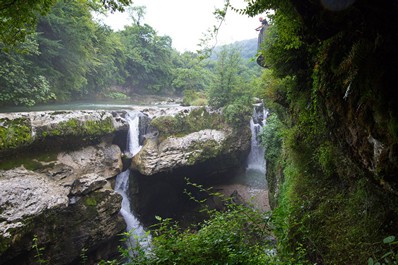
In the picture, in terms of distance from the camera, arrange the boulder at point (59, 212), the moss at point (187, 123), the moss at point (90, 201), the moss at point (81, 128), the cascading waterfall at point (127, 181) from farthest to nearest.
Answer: the moss at point (187, 123)
the cascading waterfall at point (127, 181)
the moss at point (81, 128)
the moss at point (90, 201)
the boulder at point (59, 212)

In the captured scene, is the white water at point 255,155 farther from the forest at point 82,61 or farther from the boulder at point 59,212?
the boulder at point 59,212

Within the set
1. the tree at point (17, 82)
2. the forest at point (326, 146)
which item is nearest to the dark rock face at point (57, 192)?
the tree at point (17, 82)

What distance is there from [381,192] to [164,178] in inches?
467

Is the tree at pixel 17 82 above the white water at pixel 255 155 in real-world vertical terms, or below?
above

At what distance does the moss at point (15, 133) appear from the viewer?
866 centimetres

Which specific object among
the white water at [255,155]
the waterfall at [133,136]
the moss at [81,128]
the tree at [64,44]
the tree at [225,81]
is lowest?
the white water at [255,155]

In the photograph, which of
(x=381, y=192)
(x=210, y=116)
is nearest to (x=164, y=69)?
(x=210, y=116)

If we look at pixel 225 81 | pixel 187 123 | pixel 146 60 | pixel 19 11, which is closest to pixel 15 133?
pixel 19 11

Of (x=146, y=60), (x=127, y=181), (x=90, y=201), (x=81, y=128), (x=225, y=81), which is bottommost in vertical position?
(x=127, y=181)

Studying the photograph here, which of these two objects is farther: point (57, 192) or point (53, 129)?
point (53, 129)

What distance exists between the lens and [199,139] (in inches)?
547

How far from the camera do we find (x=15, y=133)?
9008 mm

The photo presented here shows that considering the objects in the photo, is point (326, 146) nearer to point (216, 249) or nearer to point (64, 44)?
point (216, 249)

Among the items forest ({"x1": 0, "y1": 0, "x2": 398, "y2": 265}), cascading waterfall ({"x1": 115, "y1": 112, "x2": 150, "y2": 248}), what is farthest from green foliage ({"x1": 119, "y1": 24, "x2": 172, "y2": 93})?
forest ({"x1": 0, "y1": 0, "x2": 398, "y2": 265})
